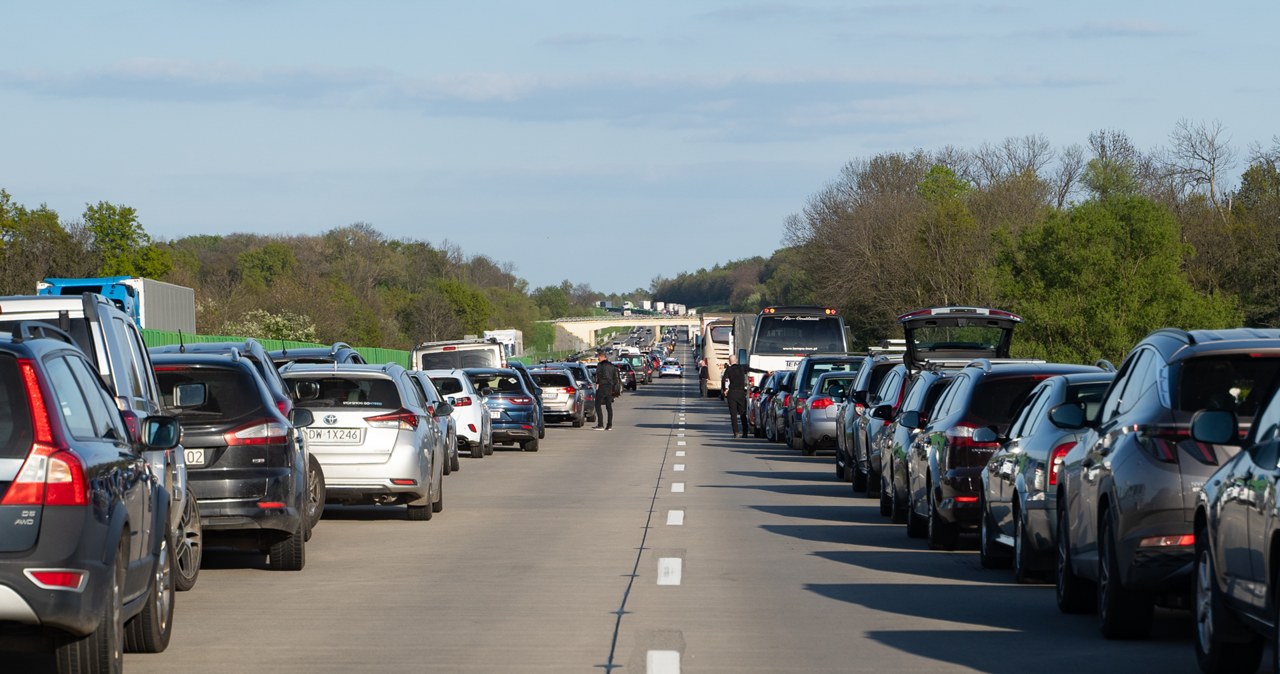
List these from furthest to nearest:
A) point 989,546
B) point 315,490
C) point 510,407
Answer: point 510,407
point 315,490
point 989,546

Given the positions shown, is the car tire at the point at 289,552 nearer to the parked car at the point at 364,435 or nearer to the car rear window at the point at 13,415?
the parked car at the point at 364,435

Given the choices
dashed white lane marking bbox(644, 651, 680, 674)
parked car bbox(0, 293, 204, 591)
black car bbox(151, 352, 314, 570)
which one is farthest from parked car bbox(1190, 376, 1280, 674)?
black car bbox(151, 352, 314, 570)

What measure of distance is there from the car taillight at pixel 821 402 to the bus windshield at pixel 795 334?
50.2 feet

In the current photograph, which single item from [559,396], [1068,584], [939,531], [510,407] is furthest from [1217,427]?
[559,396]

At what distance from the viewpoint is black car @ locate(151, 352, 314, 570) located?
12.6 m

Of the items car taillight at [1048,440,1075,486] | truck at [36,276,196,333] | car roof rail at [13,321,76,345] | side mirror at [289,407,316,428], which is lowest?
car taillight at [1048,440,1075,486]

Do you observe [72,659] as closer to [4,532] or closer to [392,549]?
[4,532]

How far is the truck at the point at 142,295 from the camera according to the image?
36.5 meters

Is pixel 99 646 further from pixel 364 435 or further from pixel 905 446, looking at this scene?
pixel 905 446

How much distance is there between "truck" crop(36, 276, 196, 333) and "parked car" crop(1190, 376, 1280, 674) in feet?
93.6

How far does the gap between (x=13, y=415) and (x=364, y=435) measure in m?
10.4

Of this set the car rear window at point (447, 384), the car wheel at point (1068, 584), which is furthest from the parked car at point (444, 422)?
the car wheel at point (1068, 584)

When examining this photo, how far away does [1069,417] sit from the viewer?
10273 millimetres

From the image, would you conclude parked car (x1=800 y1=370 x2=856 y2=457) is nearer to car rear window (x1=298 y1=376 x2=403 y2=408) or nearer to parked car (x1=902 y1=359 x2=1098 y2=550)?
car rear window (x1=298 y1=376 x2=403 y2=408)
